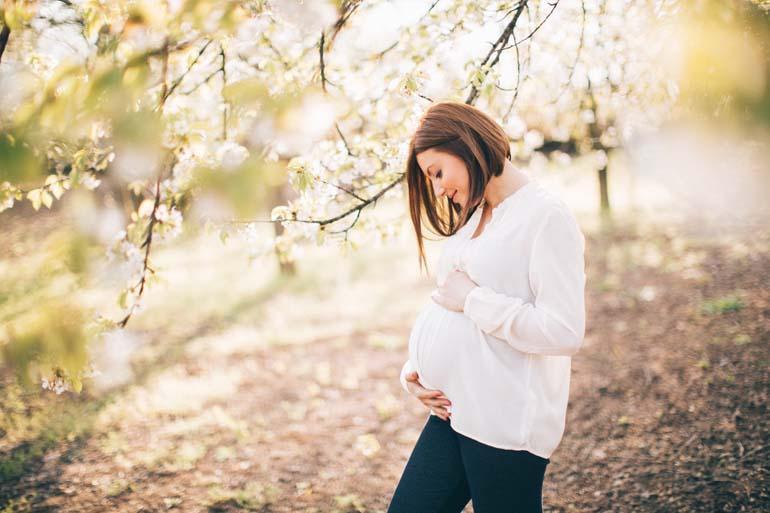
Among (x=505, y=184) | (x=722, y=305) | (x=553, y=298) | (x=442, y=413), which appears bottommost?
(x=722, y=305)

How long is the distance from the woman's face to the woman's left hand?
0.85 feet

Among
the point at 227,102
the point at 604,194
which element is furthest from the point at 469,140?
the point at 604,194

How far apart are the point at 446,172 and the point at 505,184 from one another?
202mm

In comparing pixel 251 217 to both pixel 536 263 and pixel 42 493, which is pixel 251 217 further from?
pixel 42 493

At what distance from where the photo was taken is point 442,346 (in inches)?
69.1

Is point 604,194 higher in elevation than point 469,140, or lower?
higher

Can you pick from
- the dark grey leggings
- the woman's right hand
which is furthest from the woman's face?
the dark grey leggings

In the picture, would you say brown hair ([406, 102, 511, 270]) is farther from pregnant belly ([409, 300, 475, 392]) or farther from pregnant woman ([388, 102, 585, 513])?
pregnant belly ([409, 300, 475, 392])

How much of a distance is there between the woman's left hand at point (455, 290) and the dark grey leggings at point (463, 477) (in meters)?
0.45

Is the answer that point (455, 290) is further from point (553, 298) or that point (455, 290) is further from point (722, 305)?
point (722, 305)

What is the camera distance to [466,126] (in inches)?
66.6

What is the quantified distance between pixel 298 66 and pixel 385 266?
788 cm

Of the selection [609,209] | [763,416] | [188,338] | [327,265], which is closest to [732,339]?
[763,416]

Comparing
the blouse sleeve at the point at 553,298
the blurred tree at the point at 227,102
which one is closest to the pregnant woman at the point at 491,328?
the blouse sleeve at the point at 553,298
